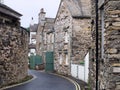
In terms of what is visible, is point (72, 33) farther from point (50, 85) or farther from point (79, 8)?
point (50, 85)

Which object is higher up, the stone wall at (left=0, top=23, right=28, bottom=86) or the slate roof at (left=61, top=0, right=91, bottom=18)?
the slate roof at (left=61, top=0, right=91, bottom=18)

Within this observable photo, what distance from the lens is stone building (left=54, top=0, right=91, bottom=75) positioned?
38500 millimetres

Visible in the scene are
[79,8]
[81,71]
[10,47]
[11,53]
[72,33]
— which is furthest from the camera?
[79,8]

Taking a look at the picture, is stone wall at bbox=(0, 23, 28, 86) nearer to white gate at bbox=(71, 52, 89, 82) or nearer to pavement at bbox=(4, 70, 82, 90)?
pavement at bbox=(4, 70, 82, 90)

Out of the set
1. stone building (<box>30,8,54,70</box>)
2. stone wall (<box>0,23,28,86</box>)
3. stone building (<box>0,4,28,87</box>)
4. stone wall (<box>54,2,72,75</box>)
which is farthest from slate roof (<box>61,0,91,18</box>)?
stone building (<box>30,8,54,70</box>)

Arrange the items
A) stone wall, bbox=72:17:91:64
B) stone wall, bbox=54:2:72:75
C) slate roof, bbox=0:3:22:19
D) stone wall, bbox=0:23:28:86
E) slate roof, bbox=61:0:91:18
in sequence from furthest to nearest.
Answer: stone wall, bbox=54:2:72:75 < slate roof, bbox=61:0:91:18 < stone wall, bbox=72:17:91:64 < slate roof, bbox=0:3:22:19 < stone wall, bbox=0:23:28:86

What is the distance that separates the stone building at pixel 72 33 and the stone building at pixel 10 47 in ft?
31.3

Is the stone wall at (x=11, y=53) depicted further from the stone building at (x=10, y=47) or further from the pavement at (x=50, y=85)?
the pavement at (x=50, y=85)

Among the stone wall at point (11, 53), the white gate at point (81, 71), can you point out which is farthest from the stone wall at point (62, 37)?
the stone wall at point (11, 53)

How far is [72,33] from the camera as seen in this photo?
38.7 m

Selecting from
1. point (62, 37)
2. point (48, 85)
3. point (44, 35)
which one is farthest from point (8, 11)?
point (44, 35)

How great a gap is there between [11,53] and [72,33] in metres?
13.7

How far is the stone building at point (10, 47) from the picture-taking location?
80.5ft

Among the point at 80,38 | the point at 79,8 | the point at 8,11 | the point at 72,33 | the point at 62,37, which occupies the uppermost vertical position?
the point at 79,8
